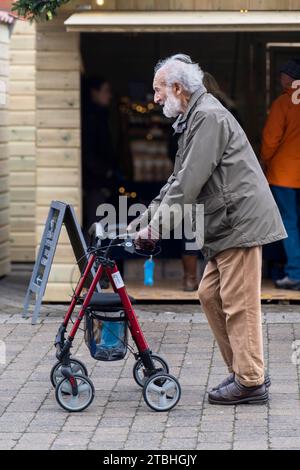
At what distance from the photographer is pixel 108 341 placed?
6.74 meters

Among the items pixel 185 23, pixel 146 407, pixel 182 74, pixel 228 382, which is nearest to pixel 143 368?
pixel 146 407

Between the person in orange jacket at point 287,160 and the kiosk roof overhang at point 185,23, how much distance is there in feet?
3.55

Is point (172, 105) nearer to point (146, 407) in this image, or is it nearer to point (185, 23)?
point (146, 407)

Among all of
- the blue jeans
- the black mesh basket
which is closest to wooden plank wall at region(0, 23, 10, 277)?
the blue jeans

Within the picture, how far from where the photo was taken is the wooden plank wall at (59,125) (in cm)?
985

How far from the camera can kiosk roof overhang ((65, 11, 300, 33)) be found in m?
9.20

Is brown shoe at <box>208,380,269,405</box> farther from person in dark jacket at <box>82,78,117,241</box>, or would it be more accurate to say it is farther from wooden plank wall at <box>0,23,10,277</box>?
wooden plank wall at <box>0,23,10,277</box>

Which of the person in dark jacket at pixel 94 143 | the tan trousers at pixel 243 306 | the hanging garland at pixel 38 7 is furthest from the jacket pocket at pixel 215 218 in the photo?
the person in dark jacket at pixel 94 143

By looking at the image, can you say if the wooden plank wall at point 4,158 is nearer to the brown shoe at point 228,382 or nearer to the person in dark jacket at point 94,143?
the person in dark jacket at point 94,143

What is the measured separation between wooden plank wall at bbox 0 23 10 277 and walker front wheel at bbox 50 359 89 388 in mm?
4661

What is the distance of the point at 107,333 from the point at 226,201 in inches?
39.5

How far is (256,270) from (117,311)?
809 millimetres

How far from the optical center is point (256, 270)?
666 cm

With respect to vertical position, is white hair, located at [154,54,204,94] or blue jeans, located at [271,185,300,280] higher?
white hair, located at [154,54,204,94]
